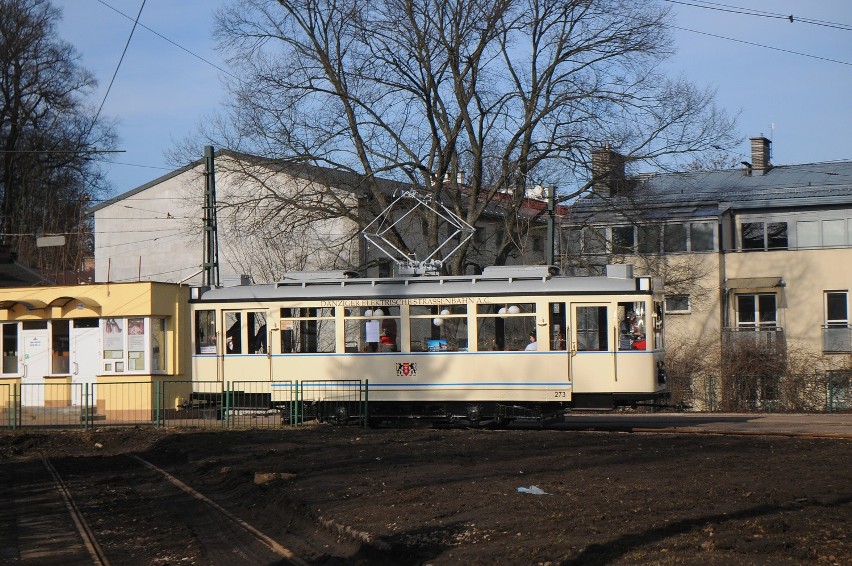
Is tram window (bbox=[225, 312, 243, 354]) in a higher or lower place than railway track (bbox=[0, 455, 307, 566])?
higher

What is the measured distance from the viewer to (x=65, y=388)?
90.8 feet

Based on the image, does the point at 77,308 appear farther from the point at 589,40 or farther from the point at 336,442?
the point at 589,40

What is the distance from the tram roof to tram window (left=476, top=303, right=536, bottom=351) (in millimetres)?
293

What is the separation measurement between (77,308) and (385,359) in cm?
1113

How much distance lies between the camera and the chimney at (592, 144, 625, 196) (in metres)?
Result: 31.0

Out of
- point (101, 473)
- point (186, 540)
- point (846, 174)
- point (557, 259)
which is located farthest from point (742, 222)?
point (186, 540)

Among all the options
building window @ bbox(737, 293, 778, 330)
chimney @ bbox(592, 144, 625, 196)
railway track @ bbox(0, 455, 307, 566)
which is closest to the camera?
railway track @ bbox(0, 455, 307, 566)

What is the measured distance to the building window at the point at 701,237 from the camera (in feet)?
136

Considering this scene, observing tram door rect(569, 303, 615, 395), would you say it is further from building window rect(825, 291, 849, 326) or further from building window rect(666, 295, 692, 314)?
building window rect(825, 291, 849, 326)

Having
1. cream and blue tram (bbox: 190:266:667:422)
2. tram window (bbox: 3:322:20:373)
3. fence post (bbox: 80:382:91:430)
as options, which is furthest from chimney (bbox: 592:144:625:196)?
tram window (bbox: 3:322:20:373)

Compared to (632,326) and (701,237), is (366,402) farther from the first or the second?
(701,237)

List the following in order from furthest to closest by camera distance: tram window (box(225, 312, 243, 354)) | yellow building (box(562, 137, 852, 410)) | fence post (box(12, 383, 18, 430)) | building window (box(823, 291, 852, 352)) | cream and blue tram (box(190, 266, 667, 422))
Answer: building window (box(823, 291, 852, 352)) → yellow building (box(562, 137, 852, 410)) → fence post (box(12, 383, 18, 430)) → tram window (box(225, 312, 243, 354)) → cream and blue tram (box(190, 266, 667, 422))

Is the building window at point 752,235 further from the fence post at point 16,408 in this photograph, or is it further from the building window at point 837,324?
the fence post at point 16,408

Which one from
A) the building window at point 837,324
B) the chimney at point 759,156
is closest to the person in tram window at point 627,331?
the building window at point 837,324
